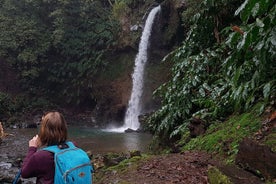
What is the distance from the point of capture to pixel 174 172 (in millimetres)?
4707

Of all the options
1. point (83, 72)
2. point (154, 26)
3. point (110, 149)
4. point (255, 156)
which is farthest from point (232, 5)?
point (83, 72)

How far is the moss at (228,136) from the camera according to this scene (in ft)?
16.4

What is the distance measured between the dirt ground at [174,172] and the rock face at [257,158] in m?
0.10

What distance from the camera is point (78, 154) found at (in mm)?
2691

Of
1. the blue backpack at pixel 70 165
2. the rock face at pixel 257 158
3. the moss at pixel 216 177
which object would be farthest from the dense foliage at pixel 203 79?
the blue backpack at pixel 70 165

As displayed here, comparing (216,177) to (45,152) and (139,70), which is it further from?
(139,70)

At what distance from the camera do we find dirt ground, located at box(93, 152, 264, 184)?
414cm

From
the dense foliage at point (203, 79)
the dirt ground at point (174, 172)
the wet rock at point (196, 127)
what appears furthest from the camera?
the dense foliage at point (203, 79)

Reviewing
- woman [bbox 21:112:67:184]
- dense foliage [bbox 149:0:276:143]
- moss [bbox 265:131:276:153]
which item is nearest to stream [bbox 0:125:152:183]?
dense foliage [bbox 149:0:276:143]

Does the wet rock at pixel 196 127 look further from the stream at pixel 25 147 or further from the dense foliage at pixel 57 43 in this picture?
the dense foliage at pixel 57 43

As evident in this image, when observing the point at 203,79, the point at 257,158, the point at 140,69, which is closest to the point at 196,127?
the point at 203,79

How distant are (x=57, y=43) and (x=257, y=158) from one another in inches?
869

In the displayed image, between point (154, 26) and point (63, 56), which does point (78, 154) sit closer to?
point (154, 26)

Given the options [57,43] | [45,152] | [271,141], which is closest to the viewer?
[45,152]
